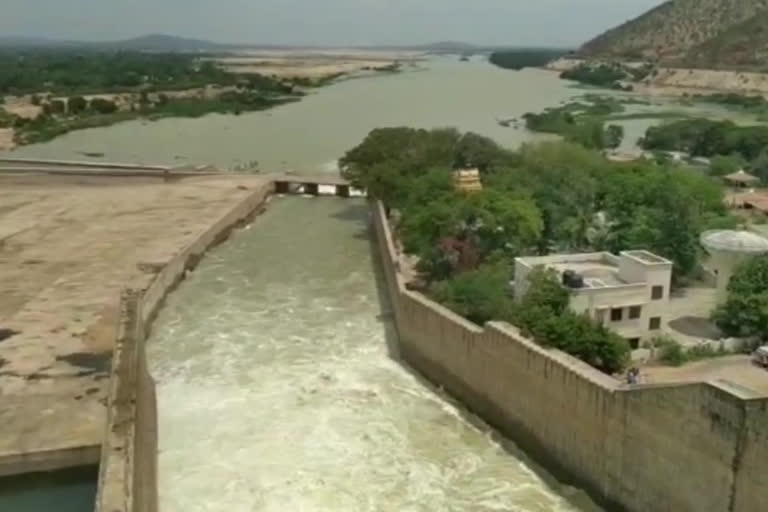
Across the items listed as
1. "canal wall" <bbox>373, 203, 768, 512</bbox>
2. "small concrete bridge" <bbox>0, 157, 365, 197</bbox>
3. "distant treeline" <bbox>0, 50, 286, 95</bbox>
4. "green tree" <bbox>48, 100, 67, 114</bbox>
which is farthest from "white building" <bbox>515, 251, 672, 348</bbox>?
"distant treeline" <bbox>0, 50, 286, 95</bbox>

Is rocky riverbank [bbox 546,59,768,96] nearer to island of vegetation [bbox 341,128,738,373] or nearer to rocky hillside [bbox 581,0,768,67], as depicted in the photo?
rocky hillside [bbox 581,0,768,67]

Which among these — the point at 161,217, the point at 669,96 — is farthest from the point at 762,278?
the point at 669,96

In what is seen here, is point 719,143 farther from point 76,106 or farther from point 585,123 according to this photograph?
point 76,106

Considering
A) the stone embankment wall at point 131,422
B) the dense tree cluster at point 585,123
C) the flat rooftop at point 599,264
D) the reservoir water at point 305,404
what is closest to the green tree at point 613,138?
the dense tree cluster at point 585,123

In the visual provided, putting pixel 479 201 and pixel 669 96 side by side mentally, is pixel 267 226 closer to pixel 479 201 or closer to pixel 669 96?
pixel 479 201

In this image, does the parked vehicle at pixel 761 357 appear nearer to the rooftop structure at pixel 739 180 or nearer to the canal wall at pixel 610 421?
the canal wall at pixel 610 421

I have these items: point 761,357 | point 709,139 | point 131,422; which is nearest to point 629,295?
point 761,357
